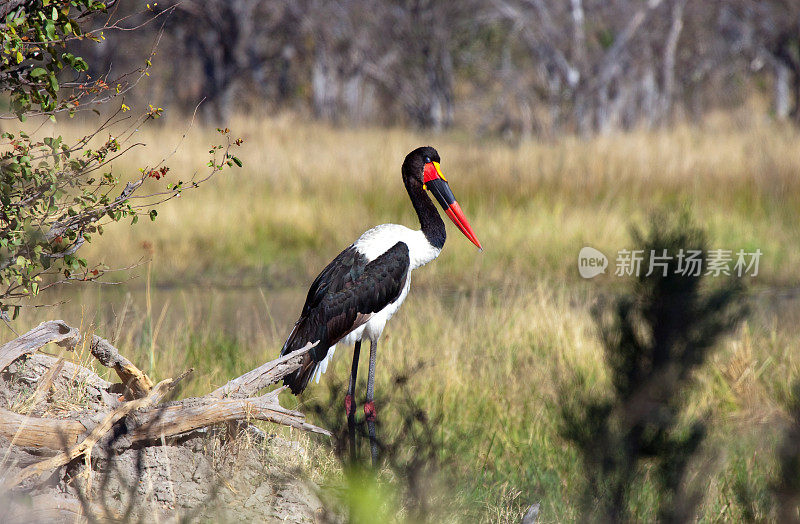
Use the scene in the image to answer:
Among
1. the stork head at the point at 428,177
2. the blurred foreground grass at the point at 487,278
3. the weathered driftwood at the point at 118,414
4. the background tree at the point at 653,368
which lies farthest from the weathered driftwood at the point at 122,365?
the background tree at the point at 653,368

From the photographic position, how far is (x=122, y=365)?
10.8 ft

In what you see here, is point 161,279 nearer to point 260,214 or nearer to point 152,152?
point 260,214

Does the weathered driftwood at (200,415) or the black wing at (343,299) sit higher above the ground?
the black wing at (343,299)

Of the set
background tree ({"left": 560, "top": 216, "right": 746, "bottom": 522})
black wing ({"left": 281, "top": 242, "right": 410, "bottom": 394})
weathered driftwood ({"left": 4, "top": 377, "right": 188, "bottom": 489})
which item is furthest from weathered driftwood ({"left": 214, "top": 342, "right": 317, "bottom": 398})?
background tree ({"left": 560, "top": 216, "right": 746, "bottom": 522})

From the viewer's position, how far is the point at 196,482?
3105mm

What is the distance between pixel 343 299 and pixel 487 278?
155 inches

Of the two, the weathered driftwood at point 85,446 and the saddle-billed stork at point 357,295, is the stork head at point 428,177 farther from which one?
the weathered driftwood at point 85,446

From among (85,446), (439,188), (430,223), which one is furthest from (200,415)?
(439,188)

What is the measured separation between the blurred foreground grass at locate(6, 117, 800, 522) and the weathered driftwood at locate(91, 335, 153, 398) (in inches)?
21.2

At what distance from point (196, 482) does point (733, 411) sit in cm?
265

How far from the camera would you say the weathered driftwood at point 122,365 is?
3.27 metres

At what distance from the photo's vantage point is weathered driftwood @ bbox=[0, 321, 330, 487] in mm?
2852

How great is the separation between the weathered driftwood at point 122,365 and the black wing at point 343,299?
26.4 inches

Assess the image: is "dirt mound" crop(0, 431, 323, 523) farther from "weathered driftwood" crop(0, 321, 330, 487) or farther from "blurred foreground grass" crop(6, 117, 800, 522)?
"blurred foreground grass" crop(6, 117, 800, 522)
